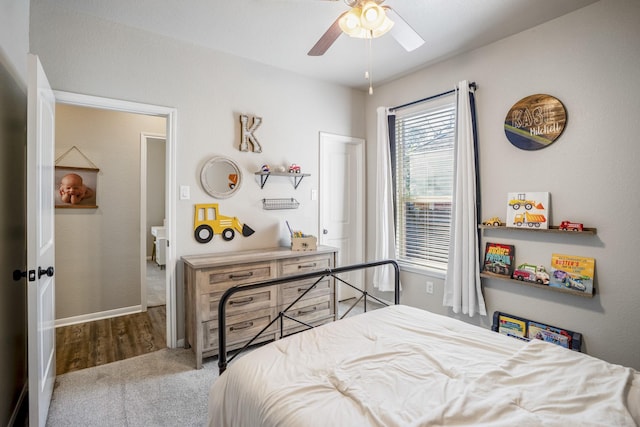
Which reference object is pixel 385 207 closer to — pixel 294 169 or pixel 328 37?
pixel 294 169

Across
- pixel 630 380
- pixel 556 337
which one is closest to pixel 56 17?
Result: pixel 630 380

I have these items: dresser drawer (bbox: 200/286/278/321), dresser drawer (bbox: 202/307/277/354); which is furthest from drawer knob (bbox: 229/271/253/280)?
dresser drawer (bbox: 202/307/277/354)

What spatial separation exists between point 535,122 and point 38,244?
11.1ft

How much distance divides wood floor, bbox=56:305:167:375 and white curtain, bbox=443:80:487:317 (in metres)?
2.74

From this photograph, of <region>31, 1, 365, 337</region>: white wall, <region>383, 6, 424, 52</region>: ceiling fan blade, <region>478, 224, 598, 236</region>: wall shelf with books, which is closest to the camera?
<region>383, 6, 424, 52</region>: ceiling fan blade

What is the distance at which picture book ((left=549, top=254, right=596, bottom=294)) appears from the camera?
2254 mm

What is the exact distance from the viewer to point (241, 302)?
259 cm

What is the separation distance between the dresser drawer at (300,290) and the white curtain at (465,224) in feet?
3.92

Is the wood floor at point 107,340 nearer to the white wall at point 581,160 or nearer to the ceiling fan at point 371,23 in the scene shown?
the ceiling fan at point 371,23

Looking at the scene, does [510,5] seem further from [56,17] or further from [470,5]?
[56,17]

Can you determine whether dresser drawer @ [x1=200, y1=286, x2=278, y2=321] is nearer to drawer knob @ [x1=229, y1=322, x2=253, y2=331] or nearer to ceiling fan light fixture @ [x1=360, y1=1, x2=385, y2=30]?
drawer knob @ [x1=229, y1=322, x2=253, y2=331]

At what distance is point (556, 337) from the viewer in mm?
2408

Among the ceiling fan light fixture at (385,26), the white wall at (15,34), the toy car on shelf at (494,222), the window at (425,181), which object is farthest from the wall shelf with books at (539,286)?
the white wall at (15,34)

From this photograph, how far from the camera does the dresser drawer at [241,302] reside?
8.15ft
